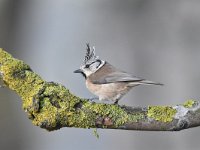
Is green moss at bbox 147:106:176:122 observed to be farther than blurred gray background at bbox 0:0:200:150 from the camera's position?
No

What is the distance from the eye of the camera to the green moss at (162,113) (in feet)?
9.66

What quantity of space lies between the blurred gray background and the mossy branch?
3575 mm

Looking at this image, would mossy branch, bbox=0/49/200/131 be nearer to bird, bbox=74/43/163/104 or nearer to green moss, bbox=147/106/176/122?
green moss, bbox=147/106/176/122

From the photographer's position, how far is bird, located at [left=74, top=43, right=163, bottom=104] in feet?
12.6

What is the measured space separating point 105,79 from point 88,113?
111cm

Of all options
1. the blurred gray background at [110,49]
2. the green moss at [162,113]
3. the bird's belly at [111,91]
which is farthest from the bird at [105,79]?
the blurred gray background at [110,49]

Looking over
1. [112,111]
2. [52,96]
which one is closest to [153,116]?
[112,111]

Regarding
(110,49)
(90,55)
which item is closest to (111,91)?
(90,55)

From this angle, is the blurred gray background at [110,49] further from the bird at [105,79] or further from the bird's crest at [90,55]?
the bird's crest at [90,55]

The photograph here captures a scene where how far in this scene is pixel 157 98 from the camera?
267 inches

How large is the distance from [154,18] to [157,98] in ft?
3.14

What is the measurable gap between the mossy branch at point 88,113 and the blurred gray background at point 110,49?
358 centimetres

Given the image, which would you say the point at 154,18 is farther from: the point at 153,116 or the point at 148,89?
the point at 153,116

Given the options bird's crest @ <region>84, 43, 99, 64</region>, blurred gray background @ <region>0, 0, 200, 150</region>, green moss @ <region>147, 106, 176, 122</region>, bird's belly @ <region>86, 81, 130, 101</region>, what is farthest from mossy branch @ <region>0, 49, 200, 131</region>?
blurred gray background @ <region>0, 0, 200, 150</region>
